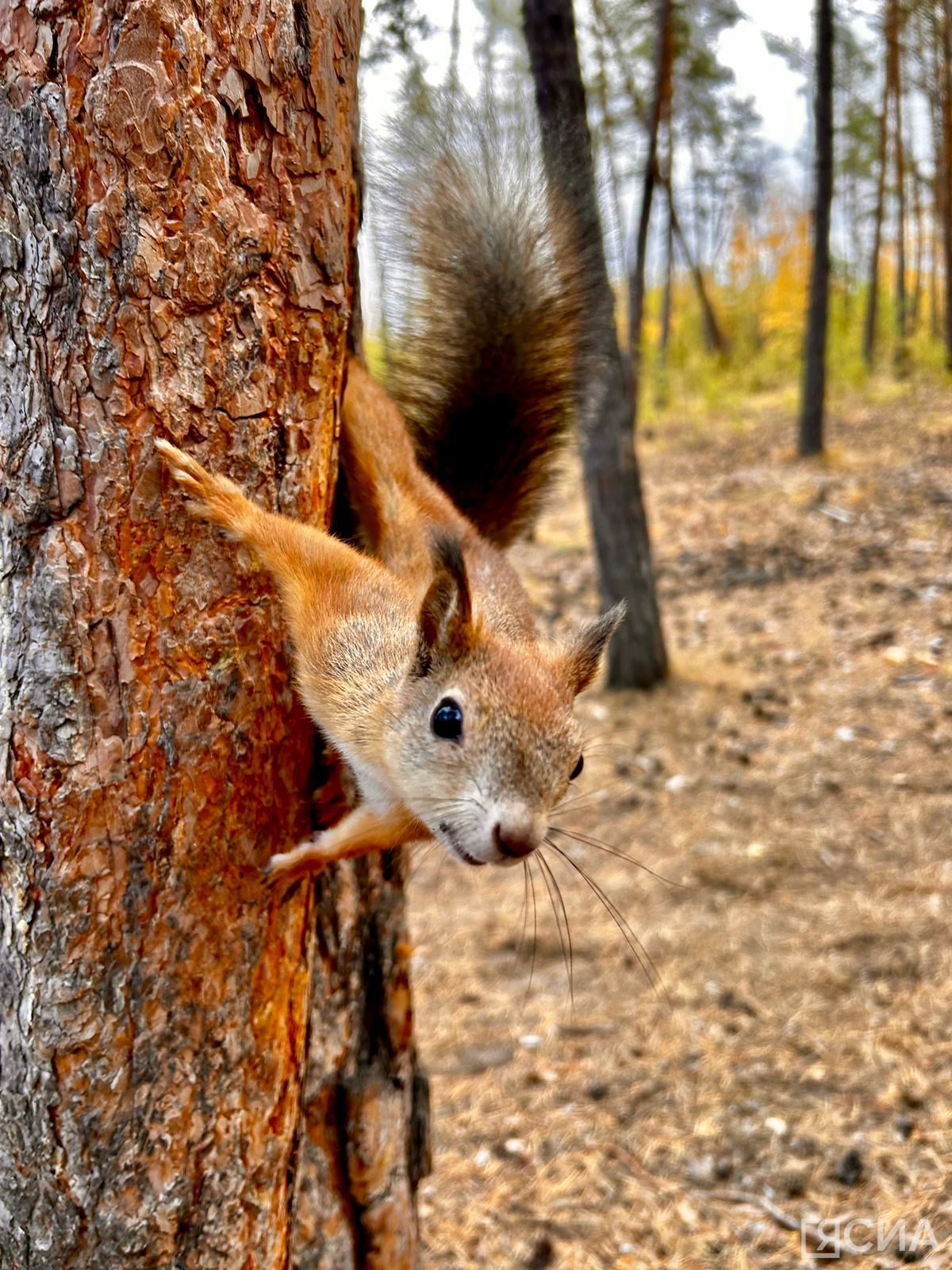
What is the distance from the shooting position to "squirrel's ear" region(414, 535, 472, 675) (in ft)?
4.42

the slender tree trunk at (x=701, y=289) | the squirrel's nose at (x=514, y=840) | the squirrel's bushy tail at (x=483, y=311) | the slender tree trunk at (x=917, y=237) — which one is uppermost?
the slender tree trunk at (x=917, y=237)

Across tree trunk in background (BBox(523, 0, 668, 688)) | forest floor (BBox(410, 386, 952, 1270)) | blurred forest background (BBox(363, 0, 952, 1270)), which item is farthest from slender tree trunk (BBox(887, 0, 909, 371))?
forest floor (BBox(410, 386, 952, 1270))

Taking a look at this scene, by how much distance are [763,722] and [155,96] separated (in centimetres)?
447

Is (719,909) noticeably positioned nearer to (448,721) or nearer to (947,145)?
(448,721)

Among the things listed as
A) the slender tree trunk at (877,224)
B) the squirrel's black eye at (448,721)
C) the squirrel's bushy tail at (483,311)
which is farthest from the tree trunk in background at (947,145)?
the squirrel's black eye at (448,721)

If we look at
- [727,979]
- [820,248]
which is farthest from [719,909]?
[820,248]

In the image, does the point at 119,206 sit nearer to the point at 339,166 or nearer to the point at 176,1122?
the point at 339,166

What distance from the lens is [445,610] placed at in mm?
1372

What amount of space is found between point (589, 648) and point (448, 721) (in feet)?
0.87

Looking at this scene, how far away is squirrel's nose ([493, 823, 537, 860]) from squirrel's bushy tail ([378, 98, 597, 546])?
1.02 metres

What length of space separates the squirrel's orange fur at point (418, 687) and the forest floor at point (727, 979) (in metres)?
1.18

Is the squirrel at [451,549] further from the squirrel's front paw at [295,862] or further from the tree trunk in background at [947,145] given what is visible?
the tree trunk in background at [947,145]

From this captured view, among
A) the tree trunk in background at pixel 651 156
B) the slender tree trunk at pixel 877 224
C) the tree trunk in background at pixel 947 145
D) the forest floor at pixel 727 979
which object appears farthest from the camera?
the slender tree trunk at pixel 877 224

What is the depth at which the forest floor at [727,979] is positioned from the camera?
89.1 inches
